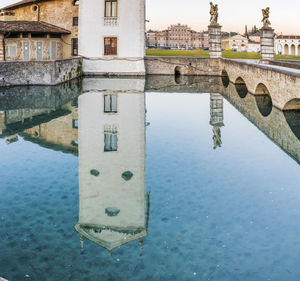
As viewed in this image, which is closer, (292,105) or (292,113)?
(292,113)

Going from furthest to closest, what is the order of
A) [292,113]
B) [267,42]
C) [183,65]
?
[183,65], [267,42], [292,113]

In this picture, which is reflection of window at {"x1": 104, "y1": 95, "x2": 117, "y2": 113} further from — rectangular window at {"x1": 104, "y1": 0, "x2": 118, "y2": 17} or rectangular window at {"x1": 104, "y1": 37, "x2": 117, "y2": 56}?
rectangular window at {"x1": 104, "y1": 0, "x2": 118, "y2": 17}

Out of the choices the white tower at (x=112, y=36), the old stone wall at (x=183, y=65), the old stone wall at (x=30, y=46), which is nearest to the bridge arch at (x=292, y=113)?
the white tower at (x=112, y=36)

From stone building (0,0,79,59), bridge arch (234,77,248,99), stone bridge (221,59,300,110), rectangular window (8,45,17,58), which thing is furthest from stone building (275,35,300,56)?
stone bridge (221,59,300,110)

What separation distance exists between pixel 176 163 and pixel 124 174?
160cm

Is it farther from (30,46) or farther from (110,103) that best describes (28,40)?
(110,103)

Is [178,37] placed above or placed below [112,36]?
above

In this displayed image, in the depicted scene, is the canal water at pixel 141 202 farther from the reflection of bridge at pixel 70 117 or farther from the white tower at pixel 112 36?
the white tower at pixel 112 36

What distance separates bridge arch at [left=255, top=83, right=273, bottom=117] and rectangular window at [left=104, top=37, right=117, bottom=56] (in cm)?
1353

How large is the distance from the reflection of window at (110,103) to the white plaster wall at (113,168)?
0.28m

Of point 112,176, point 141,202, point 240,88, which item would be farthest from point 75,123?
point 240,88

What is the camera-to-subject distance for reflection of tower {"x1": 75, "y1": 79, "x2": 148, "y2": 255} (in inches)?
233

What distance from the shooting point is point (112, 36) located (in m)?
30.0

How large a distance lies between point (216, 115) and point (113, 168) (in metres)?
8.19
